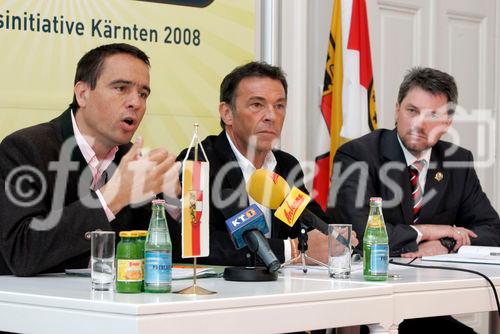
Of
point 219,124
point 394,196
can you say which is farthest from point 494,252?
point 219,124

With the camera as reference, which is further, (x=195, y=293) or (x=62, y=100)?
(x=62, y=100)

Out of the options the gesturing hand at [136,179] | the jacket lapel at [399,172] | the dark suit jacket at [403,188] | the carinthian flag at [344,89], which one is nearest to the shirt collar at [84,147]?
the gesturing hand at [136,179]

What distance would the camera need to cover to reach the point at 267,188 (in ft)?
7.27

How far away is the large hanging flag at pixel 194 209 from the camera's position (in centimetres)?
192

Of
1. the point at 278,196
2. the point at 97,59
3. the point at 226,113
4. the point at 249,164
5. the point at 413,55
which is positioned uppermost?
the point at 413,55

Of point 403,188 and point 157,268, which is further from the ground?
point 403,188

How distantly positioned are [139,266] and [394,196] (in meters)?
1.79

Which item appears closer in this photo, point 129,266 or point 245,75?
point 129,266

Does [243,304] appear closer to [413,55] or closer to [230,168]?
[230,168]

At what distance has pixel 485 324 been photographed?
511cm

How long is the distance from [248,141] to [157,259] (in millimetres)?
1470

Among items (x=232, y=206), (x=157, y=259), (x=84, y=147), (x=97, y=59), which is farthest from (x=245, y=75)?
(x=157, y=259)

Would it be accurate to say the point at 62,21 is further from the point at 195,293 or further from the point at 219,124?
the point at 195,293

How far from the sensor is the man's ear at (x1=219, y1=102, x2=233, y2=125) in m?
3.39
